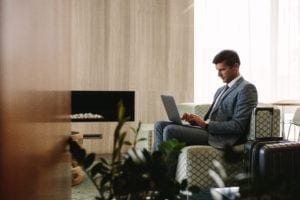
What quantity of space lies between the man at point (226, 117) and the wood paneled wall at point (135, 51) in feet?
6.84

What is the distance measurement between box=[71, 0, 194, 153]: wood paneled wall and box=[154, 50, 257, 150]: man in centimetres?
208

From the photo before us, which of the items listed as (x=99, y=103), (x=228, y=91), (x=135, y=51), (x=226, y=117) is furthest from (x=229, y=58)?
(x=135, y=51)

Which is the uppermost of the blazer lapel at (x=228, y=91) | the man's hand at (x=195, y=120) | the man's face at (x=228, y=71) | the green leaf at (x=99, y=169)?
the man's face at (x=228, y=71)

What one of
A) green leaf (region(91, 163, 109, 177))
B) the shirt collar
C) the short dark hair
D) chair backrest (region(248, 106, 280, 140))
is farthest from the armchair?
green leaf (region(91, 163, 109, 177))

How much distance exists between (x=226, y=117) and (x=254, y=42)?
10.1 feet

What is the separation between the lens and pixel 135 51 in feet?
17.0

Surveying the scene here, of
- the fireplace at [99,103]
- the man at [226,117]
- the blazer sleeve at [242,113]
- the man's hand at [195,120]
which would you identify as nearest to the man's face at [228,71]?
the man at [226,117]

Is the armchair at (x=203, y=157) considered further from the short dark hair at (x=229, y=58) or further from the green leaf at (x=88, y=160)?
the green leaf at (x=88, y=160)

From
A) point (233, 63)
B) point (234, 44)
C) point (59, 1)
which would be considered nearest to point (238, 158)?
point (59, 1)

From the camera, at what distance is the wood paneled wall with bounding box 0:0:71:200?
1.72 feet

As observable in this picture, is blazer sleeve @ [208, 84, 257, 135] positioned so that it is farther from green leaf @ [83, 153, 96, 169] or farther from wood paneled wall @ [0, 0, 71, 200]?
green leaf @ [83, 153, 96, 169]

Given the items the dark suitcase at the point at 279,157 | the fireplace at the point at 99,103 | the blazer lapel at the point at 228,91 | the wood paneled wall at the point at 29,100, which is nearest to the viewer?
the wood paneled wall at the point at 29,100

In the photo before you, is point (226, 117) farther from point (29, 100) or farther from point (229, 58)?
point (29, 100)

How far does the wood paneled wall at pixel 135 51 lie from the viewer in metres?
4.99
